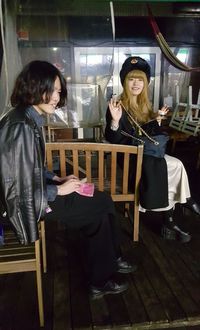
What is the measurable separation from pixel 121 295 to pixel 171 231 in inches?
28.1

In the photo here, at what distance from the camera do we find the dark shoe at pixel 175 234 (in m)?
2.06

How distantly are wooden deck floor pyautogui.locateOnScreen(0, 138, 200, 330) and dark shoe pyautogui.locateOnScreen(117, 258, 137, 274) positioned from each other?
29 mm

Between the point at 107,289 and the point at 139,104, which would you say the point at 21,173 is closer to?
the point at 107,289

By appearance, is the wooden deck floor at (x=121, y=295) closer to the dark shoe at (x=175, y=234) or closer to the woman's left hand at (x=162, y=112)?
the dark shoe at (x=175, y=234)

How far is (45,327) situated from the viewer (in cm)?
136

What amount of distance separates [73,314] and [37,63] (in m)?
1.21

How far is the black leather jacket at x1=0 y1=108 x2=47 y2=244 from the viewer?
1.15 metres

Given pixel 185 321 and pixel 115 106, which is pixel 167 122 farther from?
pixel 185 321

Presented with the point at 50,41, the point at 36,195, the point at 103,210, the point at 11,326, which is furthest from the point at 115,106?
the point at 50,41

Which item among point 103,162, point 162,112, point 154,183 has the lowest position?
point 154,183

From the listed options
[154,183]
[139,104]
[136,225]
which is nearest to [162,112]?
[139,104]

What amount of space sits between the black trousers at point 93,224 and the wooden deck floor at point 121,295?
0.52 feet

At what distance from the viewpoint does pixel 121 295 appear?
5.08 feet

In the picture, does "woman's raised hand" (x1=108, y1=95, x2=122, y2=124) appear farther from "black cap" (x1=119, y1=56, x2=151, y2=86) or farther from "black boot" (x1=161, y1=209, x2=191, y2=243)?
"black boot" (x1=161, y1=209, x2=191, y2=243)
